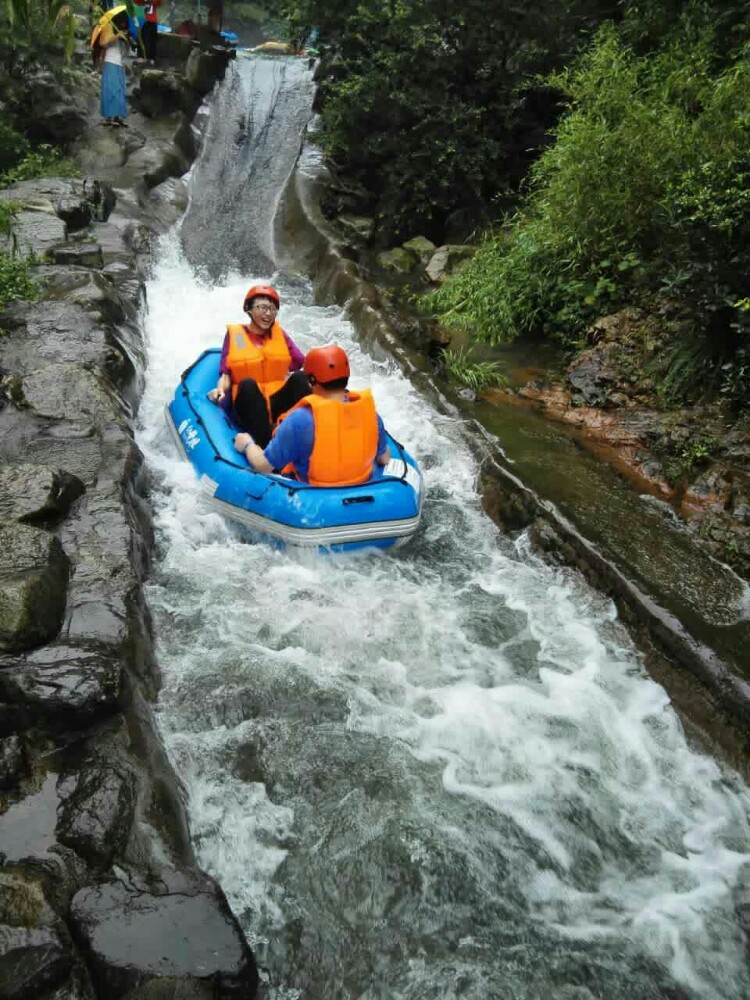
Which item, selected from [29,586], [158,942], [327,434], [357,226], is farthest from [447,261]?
[158,942]

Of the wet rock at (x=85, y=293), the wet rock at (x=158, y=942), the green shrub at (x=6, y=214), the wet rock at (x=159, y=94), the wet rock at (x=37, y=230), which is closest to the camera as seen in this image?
the wet rock at (x=158, y=942)

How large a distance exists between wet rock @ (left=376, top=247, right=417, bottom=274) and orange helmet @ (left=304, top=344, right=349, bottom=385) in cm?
592

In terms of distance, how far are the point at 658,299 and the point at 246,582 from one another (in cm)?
421

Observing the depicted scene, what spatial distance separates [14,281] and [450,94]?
6.26m

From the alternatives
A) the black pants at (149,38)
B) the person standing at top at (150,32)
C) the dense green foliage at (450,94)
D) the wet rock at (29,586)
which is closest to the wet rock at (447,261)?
the dense green foliage at (450,94)

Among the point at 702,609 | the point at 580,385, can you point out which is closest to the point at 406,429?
the point at 580,385

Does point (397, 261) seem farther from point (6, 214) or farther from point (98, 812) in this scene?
point (98, 812)

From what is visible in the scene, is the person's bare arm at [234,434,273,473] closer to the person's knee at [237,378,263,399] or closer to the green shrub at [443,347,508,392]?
the person's knee at [237,378,263,399]

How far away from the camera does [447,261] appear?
372 inches

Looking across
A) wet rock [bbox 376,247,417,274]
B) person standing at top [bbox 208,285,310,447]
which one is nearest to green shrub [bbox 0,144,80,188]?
wet rock [bbox 376,247,417,274]

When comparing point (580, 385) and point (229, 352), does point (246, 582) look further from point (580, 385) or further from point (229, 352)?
point (580, 385)

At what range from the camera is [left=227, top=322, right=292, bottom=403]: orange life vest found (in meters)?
5.38

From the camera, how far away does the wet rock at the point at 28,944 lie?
2008 millimetres

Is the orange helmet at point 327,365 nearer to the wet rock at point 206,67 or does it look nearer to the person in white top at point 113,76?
the person in white top at point 113,76
